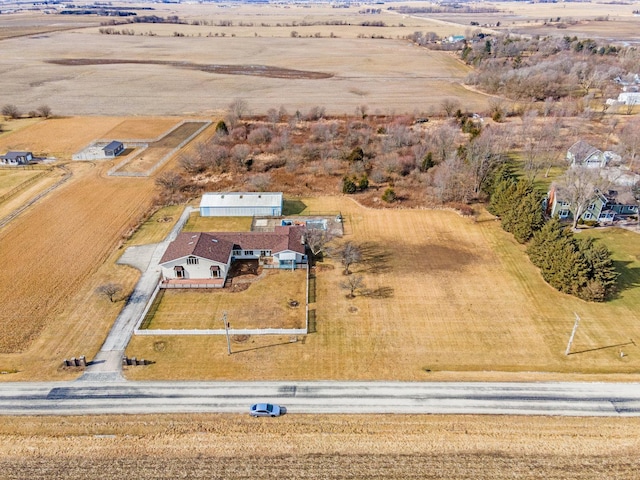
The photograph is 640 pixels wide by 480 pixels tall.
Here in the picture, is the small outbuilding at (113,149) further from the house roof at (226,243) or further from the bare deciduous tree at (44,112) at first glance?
the house roof at (226,243)

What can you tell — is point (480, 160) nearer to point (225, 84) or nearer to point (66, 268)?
point (66, 268)

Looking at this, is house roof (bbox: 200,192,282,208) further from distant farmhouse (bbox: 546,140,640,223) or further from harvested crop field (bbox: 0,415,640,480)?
distant farmhouse (bbox: 546,140,640,223)

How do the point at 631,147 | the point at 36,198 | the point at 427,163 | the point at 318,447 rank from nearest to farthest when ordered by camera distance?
1. the point at 318,447
2. the point at 36,198
3. the point at 427,163
4. the point at 631,147

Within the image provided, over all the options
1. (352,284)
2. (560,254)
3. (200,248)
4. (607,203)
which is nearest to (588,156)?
(607,203)

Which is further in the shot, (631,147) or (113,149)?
(113,149)

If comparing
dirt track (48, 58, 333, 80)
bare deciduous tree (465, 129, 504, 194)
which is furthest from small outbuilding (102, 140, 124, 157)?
dirt track (48, 58, 333, 80)

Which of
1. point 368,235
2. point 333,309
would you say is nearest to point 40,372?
point 333,309

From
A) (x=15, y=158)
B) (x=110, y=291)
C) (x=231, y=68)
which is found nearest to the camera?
(x=110, y=291)
